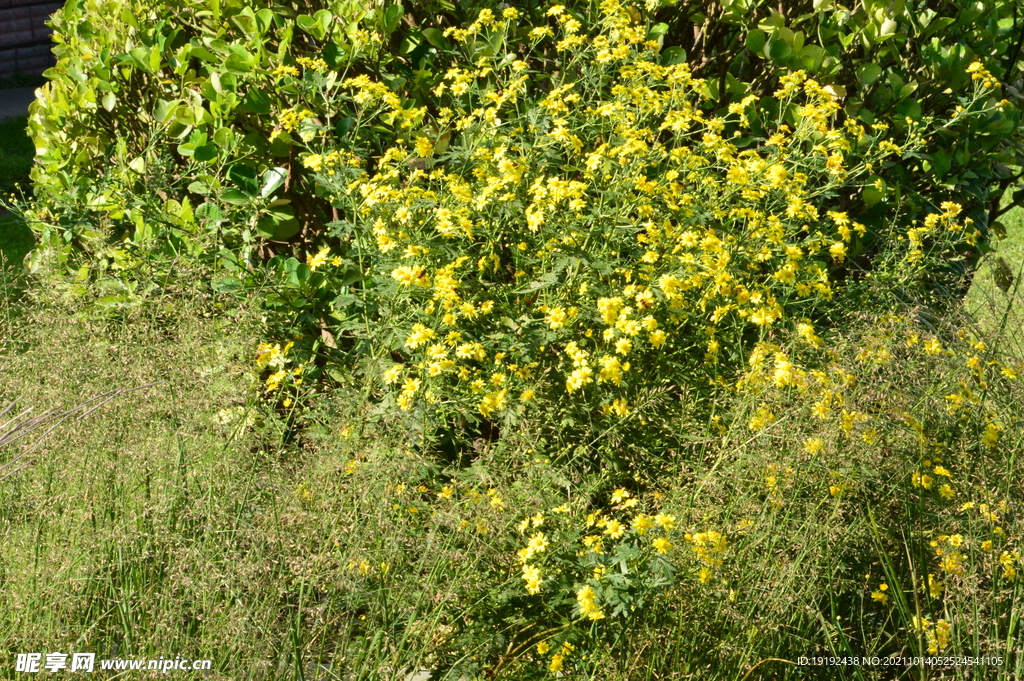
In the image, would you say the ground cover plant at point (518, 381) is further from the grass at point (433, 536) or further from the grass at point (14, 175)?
the grass at point (14, 175)

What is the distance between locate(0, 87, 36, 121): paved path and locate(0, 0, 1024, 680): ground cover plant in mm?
6575

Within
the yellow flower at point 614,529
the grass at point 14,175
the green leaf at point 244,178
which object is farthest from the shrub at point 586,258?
the grass at point 14,175

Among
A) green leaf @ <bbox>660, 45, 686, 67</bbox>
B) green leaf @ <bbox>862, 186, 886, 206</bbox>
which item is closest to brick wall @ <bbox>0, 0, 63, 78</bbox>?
green leaf @ <bbox>660, 45, 686, 67</bbox>

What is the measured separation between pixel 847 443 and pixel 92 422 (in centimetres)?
179

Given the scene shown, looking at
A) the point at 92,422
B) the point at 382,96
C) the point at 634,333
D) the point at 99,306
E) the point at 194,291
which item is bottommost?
the point at 99,306

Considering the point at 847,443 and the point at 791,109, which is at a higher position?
the point at 791,109

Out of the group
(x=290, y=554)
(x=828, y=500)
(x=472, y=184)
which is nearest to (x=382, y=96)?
(x=472, y=184)

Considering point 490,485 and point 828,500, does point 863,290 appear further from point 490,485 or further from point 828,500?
point 490,485

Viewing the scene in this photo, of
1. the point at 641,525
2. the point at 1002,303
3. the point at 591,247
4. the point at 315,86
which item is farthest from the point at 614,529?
the point at 1002,303

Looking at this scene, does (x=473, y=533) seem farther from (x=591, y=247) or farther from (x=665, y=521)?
(x=591, y=247)

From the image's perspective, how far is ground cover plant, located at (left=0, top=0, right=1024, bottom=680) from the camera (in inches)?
88.3

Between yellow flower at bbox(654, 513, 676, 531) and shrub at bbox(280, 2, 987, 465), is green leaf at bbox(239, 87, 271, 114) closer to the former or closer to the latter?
shrub at bbox(280, 2, 987, 465)

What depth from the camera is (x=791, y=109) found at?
11.2 ft

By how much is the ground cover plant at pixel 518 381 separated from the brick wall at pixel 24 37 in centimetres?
839
